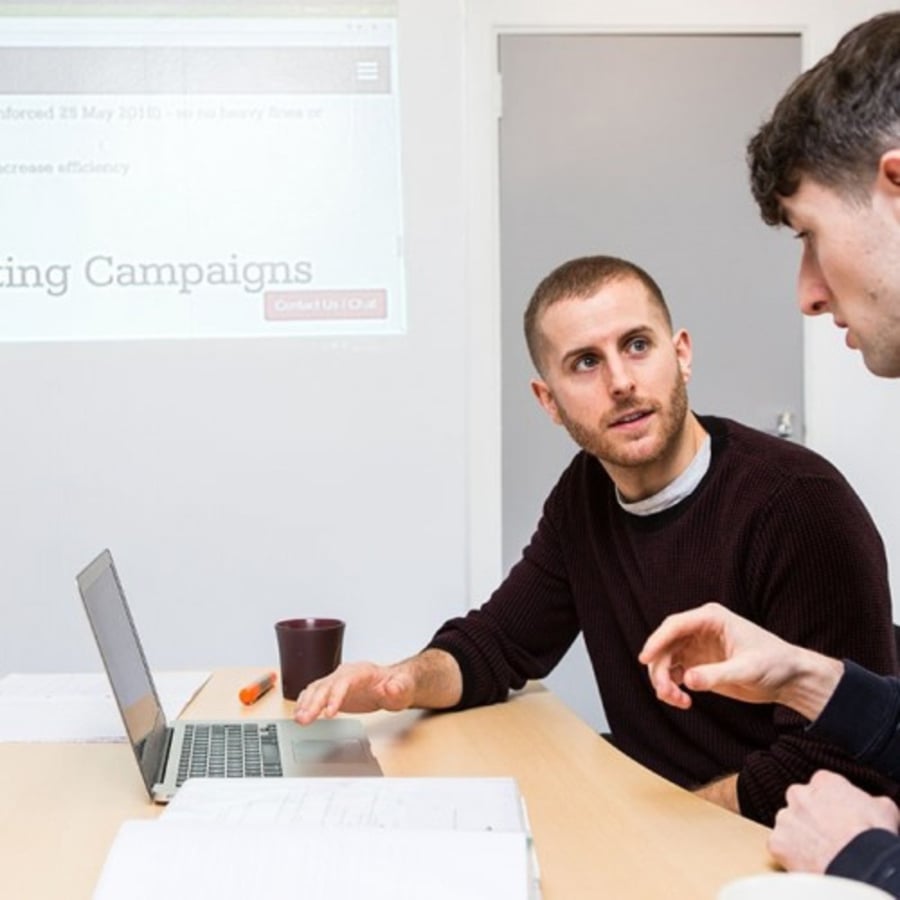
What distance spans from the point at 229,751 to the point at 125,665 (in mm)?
150

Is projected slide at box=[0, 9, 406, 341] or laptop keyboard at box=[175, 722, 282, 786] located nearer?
laptop keyboard at box=[175, 722, 282, 786]

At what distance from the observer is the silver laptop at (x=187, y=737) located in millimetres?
1231

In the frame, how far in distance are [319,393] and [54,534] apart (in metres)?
0.59

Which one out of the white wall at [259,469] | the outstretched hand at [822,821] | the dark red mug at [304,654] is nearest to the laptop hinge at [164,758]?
the dark red mug at [304,654]

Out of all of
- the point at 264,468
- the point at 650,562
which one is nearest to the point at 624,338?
the point at 650,562

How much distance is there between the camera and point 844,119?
→ 40.9 inches

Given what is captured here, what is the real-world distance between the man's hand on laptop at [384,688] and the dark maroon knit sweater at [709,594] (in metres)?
0.04

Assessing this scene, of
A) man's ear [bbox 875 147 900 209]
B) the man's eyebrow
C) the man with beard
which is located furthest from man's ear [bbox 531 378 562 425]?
man's ear [bbox 875 147 900 209]

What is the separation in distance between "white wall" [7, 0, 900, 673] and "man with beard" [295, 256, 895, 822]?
2.20 ft

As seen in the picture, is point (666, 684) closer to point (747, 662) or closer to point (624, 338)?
point (747, 662)

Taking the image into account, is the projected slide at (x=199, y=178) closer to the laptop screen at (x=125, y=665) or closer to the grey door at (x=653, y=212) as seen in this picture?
the grey door at (x=653, y=212)

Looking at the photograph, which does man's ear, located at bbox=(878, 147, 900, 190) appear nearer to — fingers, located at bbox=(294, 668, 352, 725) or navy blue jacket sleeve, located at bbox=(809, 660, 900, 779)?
navy blue jacket sleeve, located at bbox=(809, 660, 900, 779)

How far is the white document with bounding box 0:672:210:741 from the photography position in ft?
4.90

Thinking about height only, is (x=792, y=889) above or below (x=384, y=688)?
above
